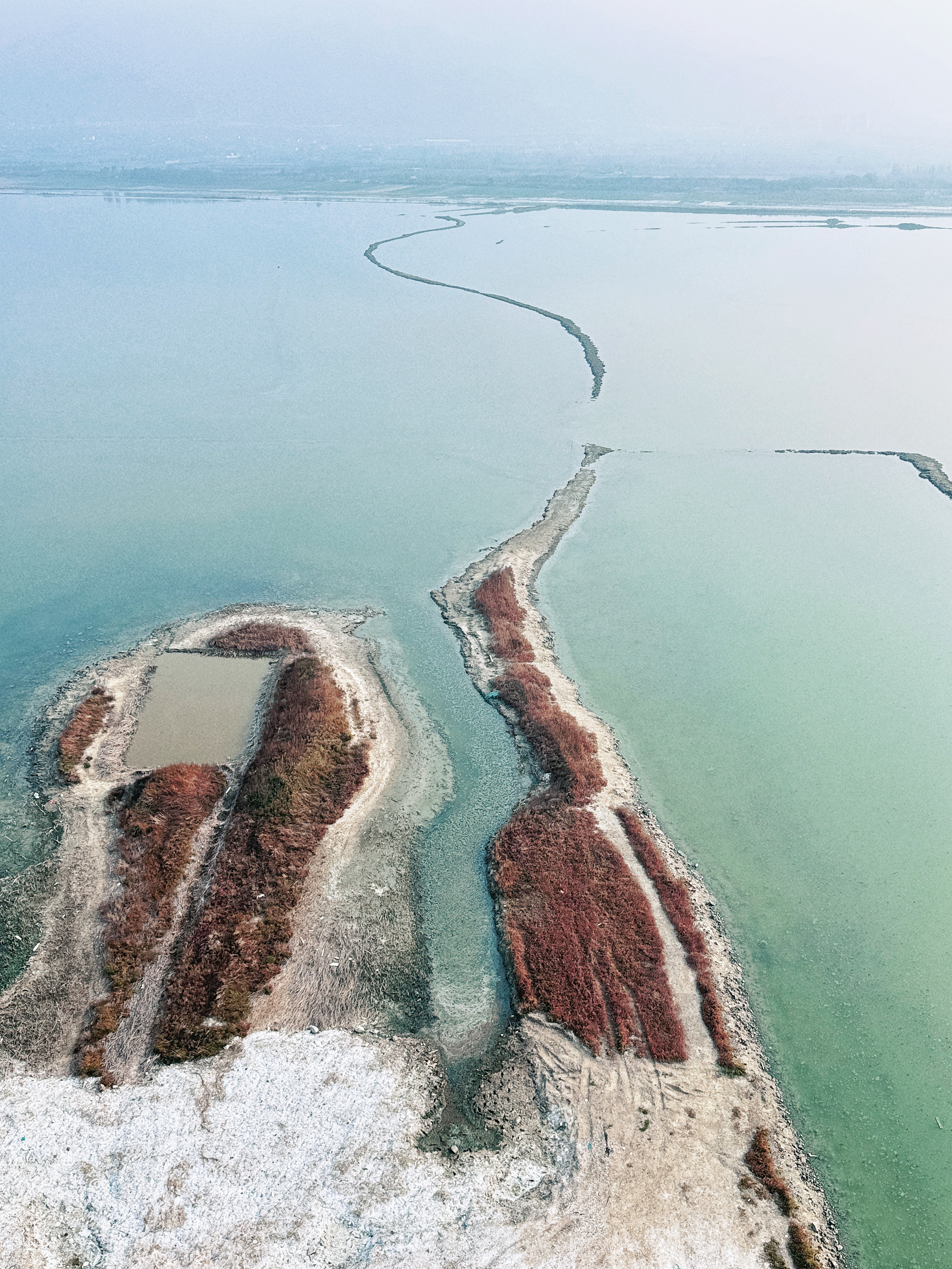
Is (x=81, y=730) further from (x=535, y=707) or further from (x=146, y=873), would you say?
(x=535, y=707)

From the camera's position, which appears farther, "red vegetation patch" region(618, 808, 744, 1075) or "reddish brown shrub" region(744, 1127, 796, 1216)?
"red vegetation patch" region(618, 808, 744, 1075)

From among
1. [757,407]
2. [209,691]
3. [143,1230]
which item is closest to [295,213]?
[757,407]

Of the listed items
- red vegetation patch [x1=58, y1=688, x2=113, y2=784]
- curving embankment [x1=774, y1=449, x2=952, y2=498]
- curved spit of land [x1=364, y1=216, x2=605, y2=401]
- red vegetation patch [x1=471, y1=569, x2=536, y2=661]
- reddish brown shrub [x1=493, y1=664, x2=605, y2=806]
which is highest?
curved spit of land [x1=364, y1=216, x2=605, y2=401]

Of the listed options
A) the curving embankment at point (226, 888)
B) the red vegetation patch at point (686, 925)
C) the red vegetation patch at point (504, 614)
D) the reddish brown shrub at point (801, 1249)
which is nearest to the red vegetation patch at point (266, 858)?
the curving embankment at point (226, 888)

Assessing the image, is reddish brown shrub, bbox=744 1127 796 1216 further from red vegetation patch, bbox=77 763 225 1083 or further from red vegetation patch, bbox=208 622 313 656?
red vegetation patch, bbox=208 622 313 656

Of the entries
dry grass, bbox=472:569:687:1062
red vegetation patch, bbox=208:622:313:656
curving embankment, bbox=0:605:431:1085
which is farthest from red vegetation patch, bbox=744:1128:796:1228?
red vegetation patch, bbox=208:622:313:656

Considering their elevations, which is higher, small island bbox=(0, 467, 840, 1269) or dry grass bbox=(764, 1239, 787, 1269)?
small island bbox=(0, 467, 840, 1269)

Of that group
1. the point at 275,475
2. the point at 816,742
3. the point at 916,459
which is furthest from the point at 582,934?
the point at 916,459
